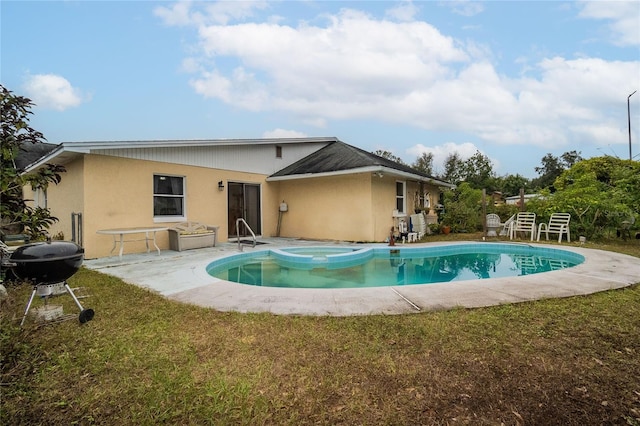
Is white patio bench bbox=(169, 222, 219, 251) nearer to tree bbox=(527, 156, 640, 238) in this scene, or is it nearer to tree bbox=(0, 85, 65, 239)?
tree bbox=(0, 85, 65, 239)

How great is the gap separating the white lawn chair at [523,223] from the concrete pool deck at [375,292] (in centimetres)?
564

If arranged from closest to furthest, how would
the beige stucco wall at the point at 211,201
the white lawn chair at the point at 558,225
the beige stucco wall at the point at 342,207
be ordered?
the beige stucco wall at the point at 211,201
the white lawn chair at the point at 558,225
the beige stucco wall at the point at 342,207

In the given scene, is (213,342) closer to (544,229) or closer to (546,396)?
(546,396)

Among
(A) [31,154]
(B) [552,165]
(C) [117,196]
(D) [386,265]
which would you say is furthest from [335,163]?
(B) [552,165]

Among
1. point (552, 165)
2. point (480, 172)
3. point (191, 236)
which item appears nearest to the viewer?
point (191, 236)

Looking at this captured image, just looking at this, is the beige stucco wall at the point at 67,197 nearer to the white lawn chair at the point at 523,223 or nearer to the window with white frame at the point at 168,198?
the window with white frame at the point at 168,198

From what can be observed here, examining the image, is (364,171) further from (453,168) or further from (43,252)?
(453,168)

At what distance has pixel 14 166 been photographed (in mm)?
3633

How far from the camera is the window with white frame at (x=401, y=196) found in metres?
12.8

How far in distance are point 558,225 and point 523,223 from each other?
1.11 m

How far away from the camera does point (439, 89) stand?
15477 mm

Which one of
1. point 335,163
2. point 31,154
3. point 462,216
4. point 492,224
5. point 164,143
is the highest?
point 31,154

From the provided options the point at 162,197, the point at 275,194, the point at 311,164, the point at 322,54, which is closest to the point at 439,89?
the point at 322,54

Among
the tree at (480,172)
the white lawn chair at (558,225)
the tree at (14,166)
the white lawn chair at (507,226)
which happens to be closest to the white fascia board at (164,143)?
the tree at (14,166)
